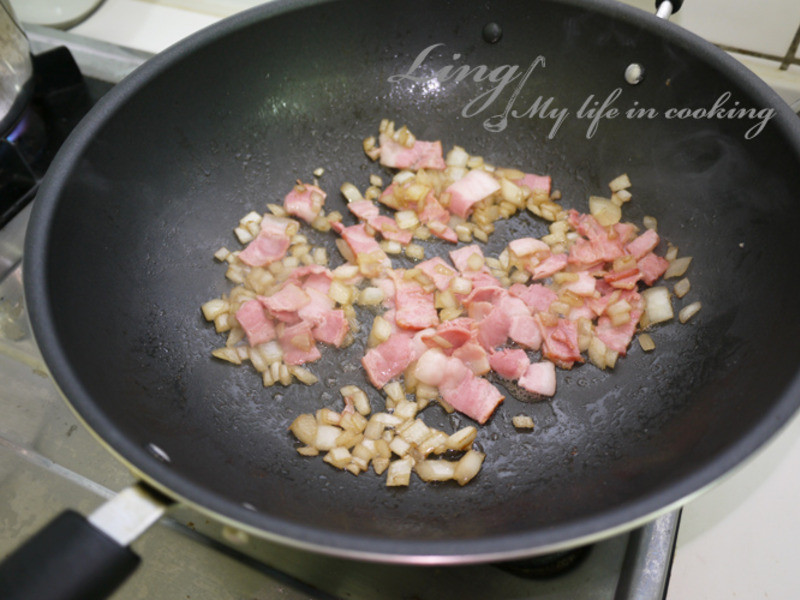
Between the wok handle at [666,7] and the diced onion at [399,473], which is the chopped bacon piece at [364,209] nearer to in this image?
the diced onion at [399,473]

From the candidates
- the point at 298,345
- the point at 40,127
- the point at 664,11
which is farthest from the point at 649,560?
the point at 40,127

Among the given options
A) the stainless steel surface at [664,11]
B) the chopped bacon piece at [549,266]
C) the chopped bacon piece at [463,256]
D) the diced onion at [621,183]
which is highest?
the stainless steel surface at [664,11]

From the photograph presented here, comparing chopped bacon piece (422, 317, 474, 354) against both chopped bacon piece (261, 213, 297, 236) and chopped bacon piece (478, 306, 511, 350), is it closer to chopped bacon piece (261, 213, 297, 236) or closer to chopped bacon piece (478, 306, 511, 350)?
chopped bacon piece (478, 306, 511, 350)

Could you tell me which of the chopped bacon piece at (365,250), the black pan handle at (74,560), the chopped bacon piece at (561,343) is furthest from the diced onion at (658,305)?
the black pan handle at (74,560)

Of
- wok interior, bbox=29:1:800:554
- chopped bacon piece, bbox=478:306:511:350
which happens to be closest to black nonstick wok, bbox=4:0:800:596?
wok interior, bbox=29:1:800:554

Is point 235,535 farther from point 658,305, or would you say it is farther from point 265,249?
point 658,305

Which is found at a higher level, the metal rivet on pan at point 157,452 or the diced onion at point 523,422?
the diced onion at point 523,422
